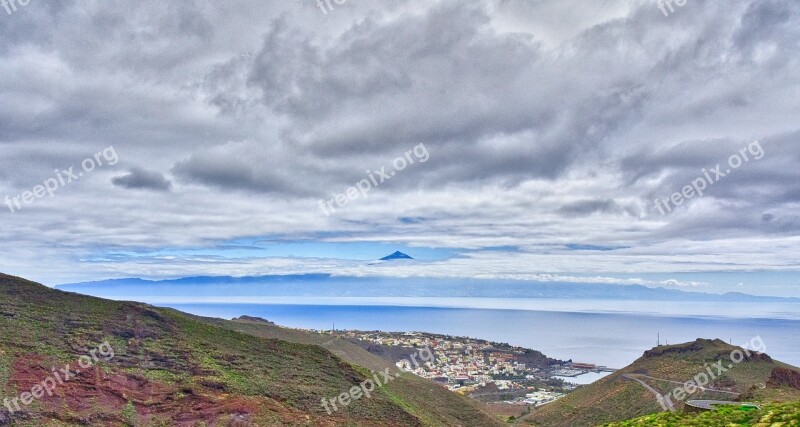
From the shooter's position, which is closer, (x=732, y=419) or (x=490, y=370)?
(x=732, y=419)

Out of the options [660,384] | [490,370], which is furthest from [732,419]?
[490,370]

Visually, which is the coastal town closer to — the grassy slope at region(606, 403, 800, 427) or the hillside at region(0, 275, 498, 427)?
the hillside at region(0, 275, 498, 427)

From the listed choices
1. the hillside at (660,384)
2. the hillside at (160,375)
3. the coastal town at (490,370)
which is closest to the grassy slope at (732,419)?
the hillside at (160,375)

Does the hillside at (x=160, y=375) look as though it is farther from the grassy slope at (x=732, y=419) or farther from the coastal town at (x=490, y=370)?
the coastal town at (x=490, y=370)

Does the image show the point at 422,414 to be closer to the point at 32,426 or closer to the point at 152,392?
the point at 152,392

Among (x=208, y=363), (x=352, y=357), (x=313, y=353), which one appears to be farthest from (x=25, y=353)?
(x=352, y=357)

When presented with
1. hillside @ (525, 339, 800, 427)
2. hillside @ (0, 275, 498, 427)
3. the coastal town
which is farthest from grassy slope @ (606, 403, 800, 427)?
the coastal town

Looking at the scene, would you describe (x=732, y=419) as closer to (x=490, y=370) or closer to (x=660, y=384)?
(x=660, y=384)

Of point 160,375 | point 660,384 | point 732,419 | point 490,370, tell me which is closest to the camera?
point 732,419
